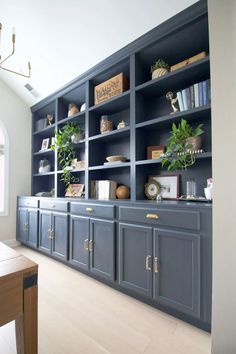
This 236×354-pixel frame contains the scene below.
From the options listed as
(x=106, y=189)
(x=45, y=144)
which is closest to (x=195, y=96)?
(x=106, y=189)

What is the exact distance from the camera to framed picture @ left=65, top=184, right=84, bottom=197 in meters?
3.11

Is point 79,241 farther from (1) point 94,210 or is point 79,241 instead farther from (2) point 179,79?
(2) point 179,79

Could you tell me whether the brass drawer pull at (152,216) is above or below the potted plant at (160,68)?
below

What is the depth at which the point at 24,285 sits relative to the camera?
0.89m

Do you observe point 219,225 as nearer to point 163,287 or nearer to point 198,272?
point 198,272

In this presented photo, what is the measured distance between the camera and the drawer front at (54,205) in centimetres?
283

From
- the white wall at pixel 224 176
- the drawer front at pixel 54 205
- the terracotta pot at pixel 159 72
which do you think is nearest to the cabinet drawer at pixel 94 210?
the drawer front at pixel 54 205

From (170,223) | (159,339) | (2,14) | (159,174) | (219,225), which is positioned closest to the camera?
(219,225)

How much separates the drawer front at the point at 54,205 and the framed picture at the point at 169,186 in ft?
4.22

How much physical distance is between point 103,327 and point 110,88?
8.06 feet

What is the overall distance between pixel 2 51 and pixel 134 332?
12.8 feet

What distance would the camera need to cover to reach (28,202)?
355 centimetres

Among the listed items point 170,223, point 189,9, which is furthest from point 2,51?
point 170,223

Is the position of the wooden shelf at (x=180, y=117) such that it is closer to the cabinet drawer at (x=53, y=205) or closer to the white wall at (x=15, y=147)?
the cabinet drawer at (x=53, y=205)
